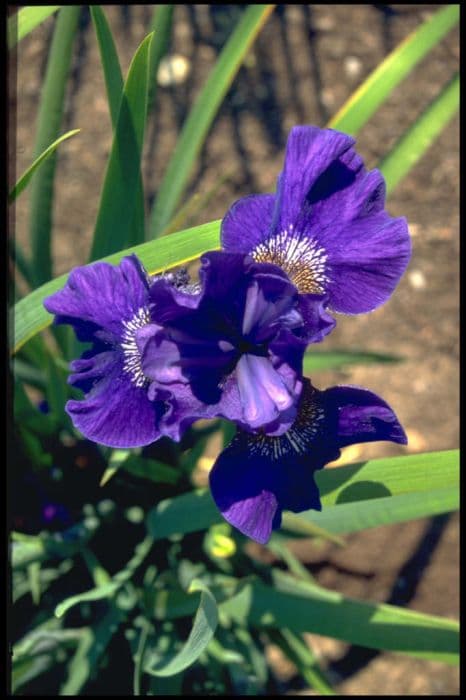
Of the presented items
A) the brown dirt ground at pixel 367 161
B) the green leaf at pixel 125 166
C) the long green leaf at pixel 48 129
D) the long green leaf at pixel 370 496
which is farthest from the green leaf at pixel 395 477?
the brown dirt ground at pixel 367 161

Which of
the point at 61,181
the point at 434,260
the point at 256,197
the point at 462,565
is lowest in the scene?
the point at 462,565

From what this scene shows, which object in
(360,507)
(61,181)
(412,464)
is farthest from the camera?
(61,181)

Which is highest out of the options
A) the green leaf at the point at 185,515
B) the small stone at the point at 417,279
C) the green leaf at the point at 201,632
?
the small stone at the point at 417,279

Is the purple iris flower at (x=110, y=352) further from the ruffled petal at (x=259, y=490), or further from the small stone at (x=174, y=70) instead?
the small stone at (x=174, y=70)

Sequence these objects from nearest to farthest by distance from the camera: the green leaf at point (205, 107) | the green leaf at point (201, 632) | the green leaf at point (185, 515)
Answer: the green leaf at point (201, 632) → the green leaf at point (185, 515) → the green leaf at point (205, 107)

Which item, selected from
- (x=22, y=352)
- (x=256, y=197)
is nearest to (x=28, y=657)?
(x=22, y=352)

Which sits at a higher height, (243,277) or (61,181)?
(61,181)

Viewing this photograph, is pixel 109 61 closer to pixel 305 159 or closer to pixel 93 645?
pixel 305 159

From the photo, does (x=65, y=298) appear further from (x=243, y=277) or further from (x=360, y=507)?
(x=360, y=507)
